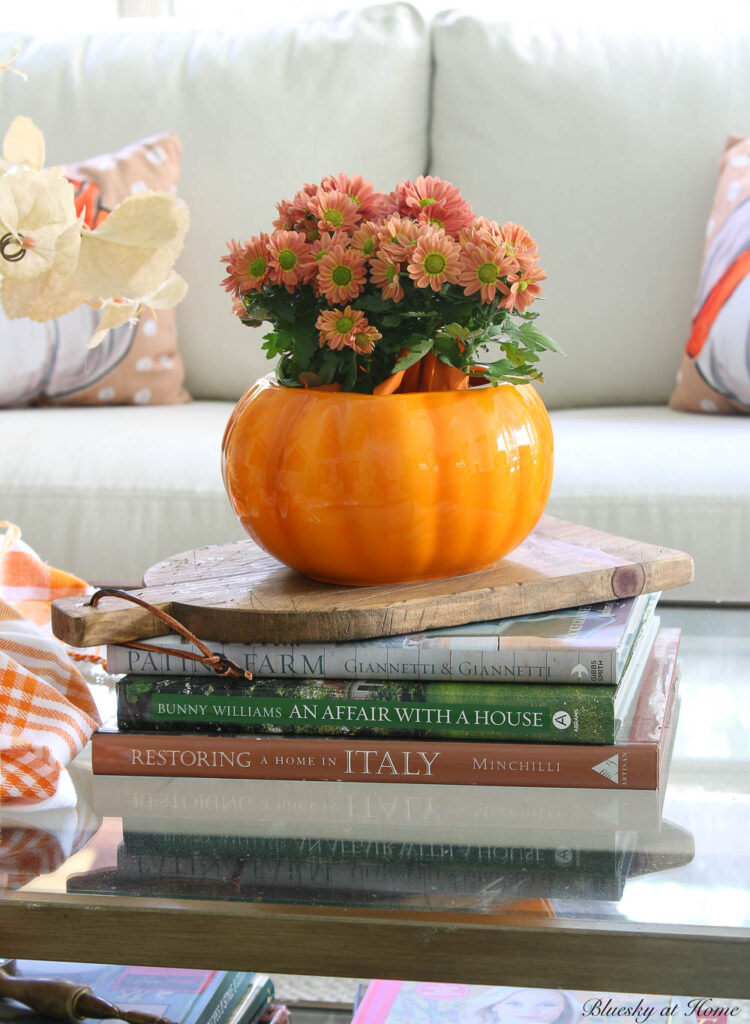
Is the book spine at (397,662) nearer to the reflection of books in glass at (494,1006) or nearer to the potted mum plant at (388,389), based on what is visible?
the potted mum plant at (388,389)

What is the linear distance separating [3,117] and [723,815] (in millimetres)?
1767

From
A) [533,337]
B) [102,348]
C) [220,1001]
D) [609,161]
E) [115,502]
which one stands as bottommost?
[220,1001]

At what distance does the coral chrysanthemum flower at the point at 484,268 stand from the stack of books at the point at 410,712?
195mm

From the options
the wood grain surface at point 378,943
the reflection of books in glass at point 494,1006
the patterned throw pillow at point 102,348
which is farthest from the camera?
the patterned throw pillow at point 102,348

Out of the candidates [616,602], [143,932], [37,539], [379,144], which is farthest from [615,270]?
Answer: [143,932]

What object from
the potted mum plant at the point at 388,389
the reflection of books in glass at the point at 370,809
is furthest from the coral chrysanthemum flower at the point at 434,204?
the reflection of books in glass at the point at 370,809

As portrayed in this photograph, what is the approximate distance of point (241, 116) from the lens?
1874 mm

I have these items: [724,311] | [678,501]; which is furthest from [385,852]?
[724,311]

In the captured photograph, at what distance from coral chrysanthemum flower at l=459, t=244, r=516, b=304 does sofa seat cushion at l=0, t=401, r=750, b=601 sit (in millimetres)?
707

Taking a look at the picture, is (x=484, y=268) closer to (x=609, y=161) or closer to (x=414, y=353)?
(x=414, y=353)

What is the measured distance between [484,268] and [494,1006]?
1.53 ft

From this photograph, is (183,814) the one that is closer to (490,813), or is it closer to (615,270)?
(490,813)

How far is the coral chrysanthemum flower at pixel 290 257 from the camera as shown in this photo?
65 cm

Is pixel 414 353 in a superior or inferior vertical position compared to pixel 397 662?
superior
